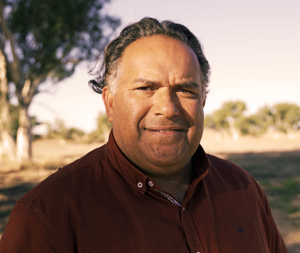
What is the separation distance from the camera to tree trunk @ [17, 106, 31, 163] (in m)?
12.9

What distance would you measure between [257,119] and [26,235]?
55.2 meters

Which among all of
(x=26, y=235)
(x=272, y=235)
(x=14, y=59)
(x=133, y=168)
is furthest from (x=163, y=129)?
(x=14, y=59)

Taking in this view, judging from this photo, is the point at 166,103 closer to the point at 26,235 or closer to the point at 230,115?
the point at 26,235

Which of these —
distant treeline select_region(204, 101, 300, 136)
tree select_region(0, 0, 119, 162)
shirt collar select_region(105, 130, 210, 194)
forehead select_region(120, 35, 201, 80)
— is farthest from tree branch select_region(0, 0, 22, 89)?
distant treeline select_region(204, 101, 300, 136)

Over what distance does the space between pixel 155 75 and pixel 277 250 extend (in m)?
1.42

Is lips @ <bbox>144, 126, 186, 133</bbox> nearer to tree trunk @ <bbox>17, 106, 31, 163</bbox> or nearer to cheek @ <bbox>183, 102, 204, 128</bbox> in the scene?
cheek @ <bbox>183, 102, 204, 128</bbox>

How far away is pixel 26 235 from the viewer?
1.25 metres

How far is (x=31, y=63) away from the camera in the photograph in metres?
12.9

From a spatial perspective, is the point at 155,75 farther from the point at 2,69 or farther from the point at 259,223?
the point at 2,69

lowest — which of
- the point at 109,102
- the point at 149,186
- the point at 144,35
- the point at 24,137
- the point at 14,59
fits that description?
the point at 149,186

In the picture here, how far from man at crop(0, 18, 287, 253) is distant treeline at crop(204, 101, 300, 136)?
168 ft

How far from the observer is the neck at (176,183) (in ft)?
5.73

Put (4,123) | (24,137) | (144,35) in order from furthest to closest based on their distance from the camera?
(24,137), (4,123), (144,35)

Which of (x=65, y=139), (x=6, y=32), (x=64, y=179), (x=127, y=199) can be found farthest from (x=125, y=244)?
(x=65, y=139)
